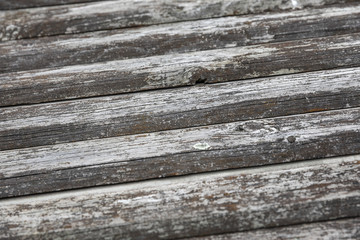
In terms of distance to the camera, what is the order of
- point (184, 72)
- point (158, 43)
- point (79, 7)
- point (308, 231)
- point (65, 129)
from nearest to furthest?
1. point (308, 231)
2. point (65, 129)
3. point (184, 72)
4. point (158, 43)
5. point (79, 7)

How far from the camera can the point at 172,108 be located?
1.48 meters

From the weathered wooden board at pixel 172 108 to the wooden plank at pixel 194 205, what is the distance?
0.24 metres

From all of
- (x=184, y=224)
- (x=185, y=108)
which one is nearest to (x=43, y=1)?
(x=185, y=108)

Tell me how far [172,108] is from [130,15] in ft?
2.25

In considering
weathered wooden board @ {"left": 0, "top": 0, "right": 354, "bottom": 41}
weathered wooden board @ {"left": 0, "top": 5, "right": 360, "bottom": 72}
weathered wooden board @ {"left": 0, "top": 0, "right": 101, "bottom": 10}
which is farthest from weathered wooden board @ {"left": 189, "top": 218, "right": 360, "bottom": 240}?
weathered wooden board @ {"left": 0, "top": 0, "right": 101, "bottom": 10}

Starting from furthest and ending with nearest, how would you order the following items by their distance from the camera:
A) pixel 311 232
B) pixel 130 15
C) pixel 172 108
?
pixel 130 15 → pixel 172 108 → pixel 311 232

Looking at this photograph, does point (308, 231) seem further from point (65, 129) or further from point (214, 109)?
point (65, 129)

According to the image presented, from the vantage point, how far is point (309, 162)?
1311mm

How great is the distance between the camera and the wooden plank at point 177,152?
4.28 ft

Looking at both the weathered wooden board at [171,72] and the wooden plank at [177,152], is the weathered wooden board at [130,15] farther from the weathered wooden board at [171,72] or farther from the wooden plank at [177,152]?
the wooden plank at [177,152]

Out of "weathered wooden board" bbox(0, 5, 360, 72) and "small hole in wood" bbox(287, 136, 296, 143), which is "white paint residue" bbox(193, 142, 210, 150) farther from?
"weathered wooden board" bbox(0, 5, 360, 72)

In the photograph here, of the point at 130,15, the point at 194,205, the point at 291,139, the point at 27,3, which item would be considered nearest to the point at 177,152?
the point at 194,205

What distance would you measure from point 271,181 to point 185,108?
1.40ft

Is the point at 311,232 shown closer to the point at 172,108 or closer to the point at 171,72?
the point at 172,108
